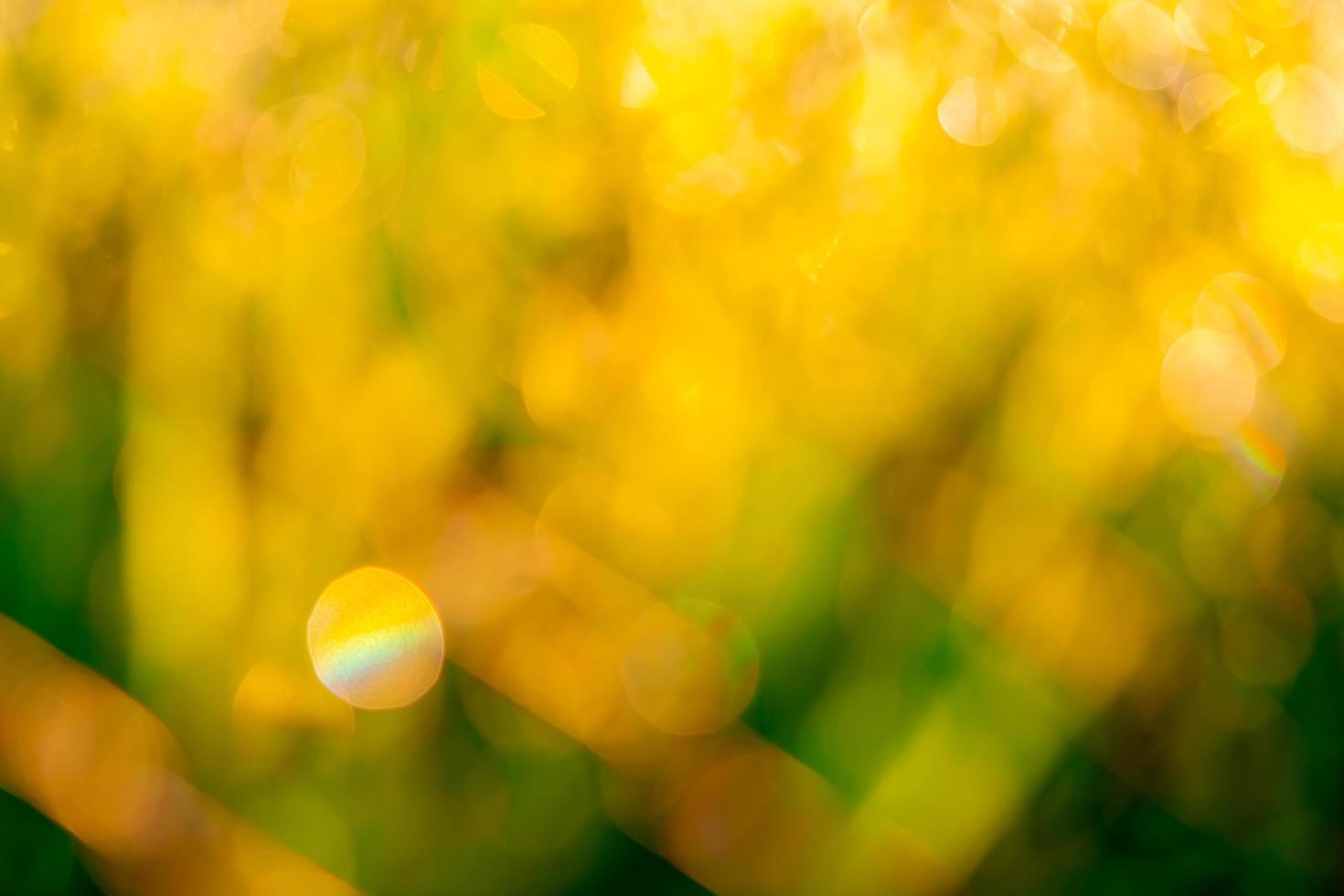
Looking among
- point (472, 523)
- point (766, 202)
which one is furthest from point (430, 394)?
point (766, 202)

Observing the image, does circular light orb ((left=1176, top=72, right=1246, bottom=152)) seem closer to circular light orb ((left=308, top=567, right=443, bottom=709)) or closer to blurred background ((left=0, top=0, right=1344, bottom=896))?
blurred background ((left=0, top=0, right=1344, bottom=896))

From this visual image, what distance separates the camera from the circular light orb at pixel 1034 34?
0.49m

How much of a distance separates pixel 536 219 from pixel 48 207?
0.18 metres

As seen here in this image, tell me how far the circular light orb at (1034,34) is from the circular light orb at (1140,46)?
0.02 m

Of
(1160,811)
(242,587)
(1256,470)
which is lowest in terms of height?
(242,587)

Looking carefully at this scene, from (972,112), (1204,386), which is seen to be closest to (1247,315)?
(1204,386)

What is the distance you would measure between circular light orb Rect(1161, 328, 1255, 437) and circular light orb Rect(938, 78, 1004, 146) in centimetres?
13

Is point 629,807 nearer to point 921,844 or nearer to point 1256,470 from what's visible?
point 921,844

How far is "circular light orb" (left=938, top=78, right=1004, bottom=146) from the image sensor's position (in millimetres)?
469

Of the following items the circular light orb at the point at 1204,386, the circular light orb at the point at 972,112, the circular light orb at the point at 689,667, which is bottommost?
the circular light orb at the point at 689,667

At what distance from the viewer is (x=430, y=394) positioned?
0.41 m

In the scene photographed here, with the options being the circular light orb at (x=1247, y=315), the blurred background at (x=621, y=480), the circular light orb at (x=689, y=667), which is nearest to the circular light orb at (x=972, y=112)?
Answer: the blurred background at (x=621, y=480)

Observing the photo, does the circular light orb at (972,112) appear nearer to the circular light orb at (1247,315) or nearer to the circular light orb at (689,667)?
the circular light orb at (1247,315)

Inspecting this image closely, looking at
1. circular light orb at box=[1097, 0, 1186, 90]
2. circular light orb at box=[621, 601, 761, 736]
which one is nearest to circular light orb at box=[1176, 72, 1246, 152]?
circular light orb at box=[1097, 0, 1186, 90]
